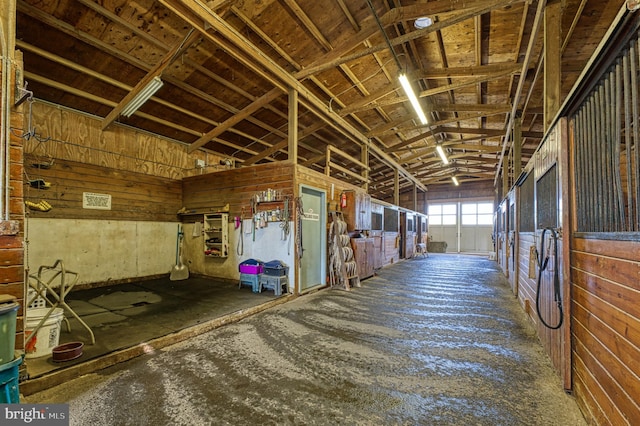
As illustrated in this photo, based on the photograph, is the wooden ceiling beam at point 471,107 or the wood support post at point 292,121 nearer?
the wood support post at point 292,121

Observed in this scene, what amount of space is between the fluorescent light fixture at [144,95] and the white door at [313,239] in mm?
3000

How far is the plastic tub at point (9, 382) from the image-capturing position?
5.10 feet

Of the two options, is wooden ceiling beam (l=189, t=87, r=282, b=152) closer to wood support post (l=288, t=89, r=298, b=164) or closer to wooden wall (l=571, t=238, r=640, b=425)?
wood support post (l=288, t=89, r=298, b=164)

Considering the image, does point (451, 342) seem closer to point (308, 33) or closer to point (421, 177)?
point (308, 33)

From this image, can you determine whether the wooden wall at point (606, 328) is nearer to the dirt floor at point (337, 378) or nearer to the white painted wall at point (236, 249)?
the dirt floor at point (337, 378)

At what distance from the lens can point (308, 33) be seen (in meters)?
4.76

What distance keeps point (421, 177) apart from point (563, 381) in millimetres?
14462

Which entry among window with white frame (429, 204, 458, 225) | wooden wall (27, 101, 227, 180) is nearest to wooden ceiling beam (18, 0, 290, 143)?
wooden wall (27, 101, 227, 180)

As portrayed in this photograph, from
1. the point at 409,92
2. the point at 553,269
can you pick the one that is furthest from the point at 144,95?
the point at 553,269

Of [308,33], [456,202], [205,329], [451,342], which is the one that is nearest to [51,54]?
[308,33]

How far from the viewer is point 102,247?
19.6 feet

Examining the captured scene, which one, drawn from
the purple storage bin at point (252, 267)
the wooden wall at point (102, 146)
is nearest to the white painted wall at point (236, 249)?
the purple storage bin at point (252, 267)

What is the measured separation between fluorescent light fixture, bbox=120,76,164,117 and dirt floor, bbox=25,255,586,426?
4.05 metres

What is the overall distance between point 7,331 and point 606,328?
11.9 ft
